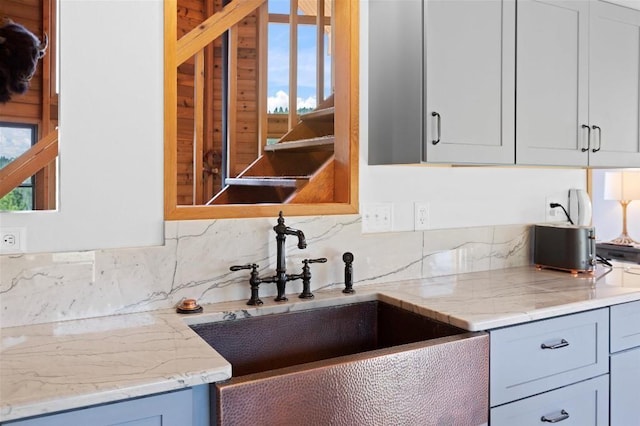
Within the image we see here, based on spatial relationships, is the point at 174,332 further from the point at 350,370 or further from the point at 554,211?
the point at 554,211

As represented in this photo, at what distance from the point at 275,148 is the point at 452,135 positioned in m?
1.28

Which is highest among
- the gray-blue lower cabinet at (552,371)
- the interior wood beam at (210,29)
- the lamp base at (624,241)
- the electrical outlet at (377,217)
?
Answer: the interior wood beam at (210,29)

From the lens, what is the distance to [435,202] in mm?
2285

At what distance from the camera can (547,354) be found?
5.57 ft

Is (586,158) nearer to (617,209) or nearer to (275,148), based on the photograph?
(275,148)

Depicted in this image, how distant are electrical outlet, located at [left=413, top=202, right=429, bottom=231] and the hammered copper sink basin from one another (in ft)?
1.45

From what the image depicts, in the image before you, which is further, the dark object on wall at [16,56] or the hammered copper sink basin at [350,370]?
the dark object on wall at [16,56]

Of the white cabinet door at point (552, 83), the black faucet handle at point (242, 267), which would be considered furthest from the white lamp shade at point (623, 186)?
the black faucet handle at point (242, 267)

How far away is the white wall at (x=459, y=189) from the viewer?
211 cm

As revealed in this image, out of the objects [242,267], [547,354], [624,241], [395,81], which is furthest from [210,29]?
[624,241]

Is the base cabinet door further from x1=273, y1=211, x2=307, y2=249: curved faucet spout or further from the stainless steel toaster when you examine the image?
x1=273, y1=211, x2=307, y2=249: curved faucet spout

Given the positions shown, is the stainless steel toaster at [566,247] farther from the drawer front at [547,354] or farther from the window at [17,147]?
the window at [17,147]

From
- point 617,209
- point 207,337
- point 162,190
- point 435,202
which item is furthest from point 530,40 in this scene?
point 617,209

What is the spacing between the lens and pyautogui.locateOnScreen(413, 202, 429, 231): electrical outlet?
2.22 meters
